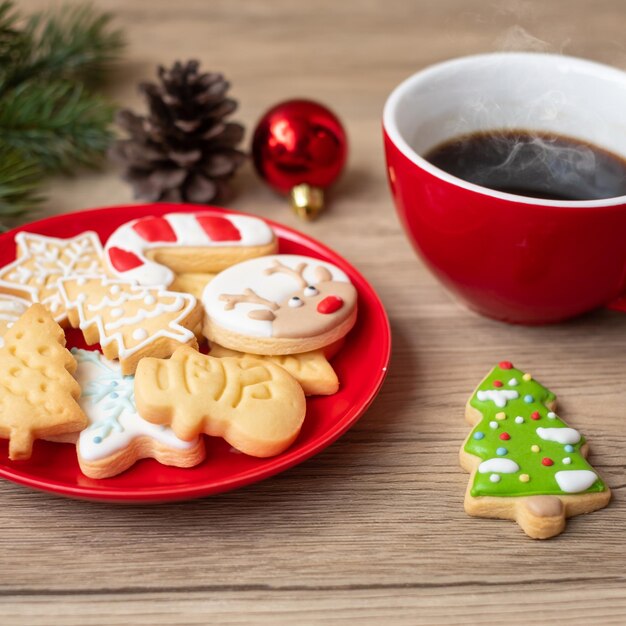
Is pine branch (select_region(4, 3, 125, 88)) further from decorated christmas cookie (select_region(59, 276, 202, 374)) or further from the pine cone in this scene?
decorated christmas cookie (select_region(59, 276, 202, 374))

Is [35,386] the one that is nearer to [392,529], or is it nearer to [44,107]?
[392,529]

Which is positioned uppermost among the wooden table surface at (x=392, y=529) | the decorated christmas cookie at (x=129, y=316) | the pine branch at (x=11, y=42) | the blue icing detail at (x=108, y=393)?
the pine branch at (x=11, y=42)

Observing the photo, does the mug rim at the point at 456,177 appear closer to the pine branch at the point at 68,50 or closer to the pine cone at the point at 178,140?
the pine cone at the point at 178,140

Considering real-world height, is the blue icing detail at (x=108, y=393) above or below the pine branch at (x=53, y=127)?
below

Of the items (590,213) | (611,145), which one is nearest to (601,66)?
(611,145)

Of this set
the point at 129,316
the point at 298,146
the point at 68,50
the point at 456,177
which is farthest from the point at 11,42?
the point at 456,177

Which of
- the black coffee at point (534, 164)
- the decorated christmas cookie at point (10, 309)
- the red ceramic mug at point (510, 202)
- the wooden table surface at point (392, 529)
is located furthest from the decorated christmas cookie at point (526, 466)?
the decorated christmas cookie at point (10, 309)

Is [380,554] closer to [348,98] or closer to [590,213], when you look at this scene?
[590,213]
